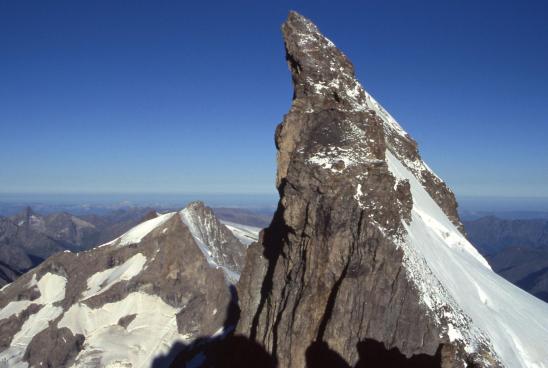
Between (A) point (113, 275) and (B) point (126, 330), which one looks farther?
(A) point (113, 275)

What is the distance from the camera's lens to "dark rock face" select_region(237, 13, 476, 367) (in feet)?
122

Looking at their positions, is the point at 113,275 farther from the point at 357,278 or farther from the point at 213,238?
the point at 357,278

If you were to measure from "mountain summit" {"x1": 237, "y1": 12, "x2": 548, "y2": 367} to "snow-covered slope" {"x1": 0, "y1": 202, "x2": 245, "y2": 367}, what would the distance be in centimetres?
9126

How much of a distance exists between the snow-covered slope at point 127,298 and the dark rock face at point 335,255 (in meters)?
91.8

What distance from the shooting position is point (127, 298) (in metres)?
162

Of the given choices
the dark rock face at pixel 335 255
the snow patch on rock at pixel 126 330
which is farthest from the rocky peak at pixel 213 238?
the dark rock face at pixel 335 255

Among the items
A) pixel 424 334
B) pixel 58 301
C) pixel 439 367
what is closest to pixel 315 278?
pixel 424 334

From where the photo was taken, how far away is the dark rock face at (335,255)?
3731 cm

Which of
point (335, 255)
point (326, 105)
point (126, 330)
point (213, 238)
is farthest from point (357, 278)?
point (213, 238)

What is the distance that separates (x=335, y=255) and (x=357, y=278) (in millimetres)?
2765

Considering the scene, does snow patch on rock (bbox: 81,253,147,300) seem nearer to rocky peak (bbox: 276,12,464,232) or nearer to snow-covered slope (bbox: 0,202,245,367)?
snow-covered slope (bbox: 0,202,245,367)

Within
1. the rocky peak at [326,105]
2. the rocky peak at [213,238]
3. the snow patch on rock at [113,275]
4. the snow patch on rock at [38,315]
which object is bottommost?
the snow patch on rock at [38,315]

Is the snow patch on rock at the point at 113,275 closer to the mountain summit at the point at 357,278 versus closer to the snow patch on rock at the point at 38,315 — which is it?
the snow patch on rock at the point at 38,315

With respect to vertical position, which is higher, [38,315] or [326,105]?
[326,105]
